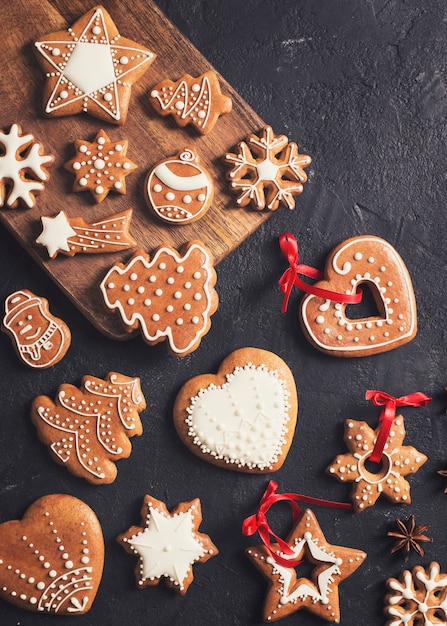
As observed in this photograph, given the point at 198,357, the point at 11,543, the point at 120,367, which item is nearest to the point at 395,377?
the point at 198,357

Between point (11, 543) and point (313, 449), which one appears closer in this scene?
point (11, 543)

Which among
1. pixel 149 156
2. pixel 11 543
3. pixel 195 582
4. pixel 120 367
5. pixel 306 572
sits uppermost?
pixel 149 156

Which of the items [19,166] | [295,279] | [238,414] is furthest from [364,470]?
[19,166]

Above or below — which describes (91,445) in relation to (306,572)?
above

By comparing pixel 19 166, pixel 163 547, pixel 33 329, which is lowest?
pixel 163 547

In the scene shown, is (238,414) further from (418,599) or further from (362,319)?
(418,599)

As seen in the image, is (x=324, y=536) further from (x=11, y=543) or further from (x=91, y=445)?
(x=11, y=543)
